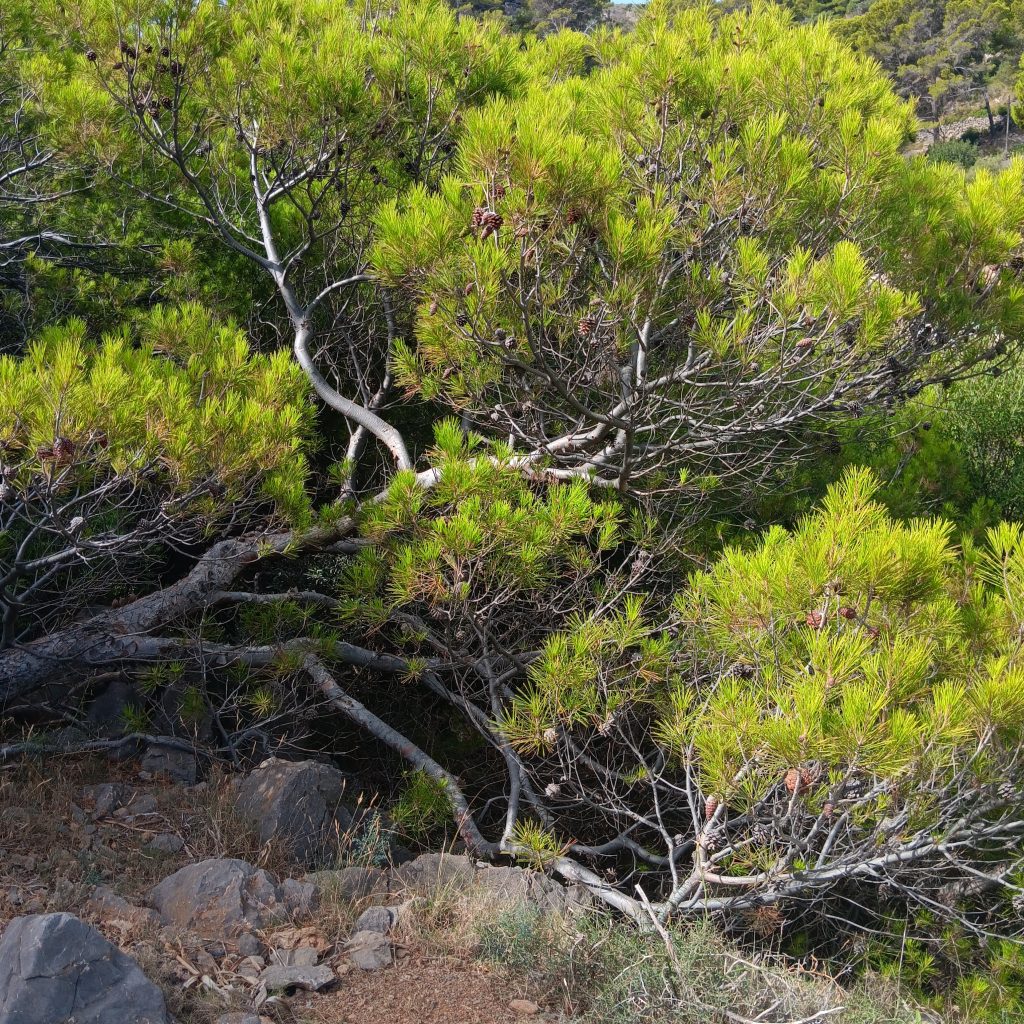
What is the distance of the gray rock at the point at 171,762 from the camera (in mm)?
4688

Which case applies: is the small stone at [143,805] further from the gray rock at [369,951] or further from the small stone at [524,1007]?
the small stone at [524,1007]

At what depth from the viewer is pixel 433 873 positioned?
396 cm

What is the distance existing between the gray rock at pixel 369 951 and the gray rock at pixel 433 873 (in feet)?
1.38

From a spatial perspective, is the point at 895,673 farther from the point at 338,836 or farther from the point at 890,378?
the point at 338,836

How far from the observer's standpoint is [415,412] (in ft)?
19.9

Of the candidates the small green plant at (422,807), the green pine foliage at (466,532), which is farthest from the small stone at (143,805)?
the green pine foliage at (466,532)

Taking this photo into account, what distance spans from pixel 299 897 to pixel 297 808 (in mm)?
623

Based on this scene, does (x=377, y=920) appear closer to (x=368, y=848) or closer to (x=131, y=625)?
(x=368, y=848)

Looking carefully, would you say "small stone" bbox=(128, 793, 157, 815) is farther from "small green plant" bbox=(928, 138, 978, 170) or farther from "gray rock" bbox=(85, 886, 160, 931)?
"small green plant" bbox=(928, 138, 978, 170)

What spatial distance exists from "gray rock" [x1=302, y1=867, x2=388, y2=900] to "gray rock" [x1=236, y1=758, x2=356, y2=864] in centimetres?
20

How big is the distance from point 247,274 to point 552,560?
2.70 meters

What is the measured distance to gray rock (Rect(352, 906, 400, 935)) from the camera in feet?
11.4

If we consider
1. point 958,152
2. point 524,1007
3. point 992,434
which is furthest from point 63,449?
point 958,152

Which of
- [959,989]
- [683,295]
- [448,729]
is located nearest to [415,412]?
[448,729]
